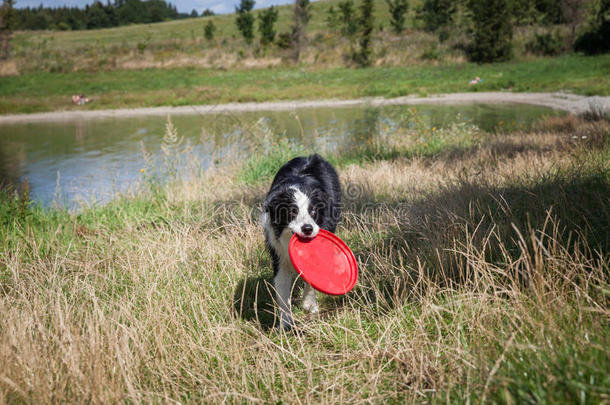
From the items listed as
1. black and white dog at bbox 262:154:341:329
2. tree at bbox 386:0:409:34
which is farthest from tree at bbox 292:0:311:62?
black and white dog at bbox 262:154:341:329

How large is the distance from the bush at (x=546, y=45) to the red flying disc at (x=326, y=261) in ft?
104

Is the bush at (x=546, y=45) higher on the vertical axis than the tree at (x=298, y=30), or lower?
lower

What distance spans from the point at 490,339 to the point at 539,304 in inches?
14.5

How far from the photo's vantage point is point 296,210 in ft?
10.1

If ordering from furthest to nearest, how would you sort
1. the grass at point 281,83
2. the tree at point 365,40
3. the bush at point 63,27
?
the bush at point 63,27 → the tree at point 365,40 → the grass at point 281,83

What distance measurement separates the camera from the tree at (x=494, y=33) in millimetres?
27109

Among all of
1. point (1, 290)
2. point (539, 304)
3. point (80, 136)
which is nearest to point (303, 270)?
point (539, 304)

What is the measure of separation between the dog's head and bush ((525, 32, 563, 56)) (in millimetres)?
31326

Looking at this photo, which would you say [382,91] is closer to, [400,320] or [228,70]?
[228,70]

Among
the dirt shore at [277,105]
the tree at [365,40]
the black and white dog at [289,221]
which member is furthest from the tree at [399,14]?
the black and white dog at [289,221]

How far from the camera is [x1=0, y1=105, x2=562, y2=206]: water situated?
322 inches

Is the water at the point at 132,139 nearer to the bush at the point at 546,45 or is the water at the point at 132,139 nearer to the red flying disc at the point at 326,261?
the red flying disc at the point at 326,261

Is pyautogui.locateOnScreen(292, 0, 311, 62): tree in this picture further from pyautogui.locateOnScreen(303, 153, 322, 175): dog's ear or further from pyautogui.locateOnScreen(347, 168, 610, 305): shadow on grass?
pyautogui.locateOnScreen(347, 168, 610, 305): shadow on grass

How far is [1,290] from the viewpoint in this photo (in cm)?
343
